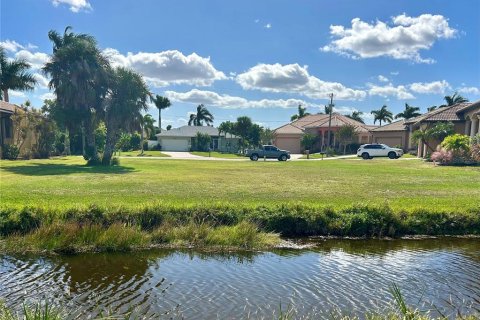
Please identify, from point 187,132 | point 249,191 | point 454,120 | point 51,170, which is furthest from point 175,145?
point 249,191

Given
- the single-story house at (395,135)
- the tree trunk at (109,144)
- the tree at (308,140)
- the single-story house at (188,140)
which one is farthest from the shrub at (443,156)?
the single-story house at (188,140)

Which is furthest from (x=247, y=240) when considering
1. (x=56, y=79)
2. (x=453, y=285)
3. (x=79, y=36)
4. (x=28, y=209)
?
(x=79, y=36)

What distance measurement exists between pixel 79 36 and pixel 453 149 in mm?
31803

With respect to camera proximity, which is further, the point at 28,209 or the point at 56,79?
the point at 56,79

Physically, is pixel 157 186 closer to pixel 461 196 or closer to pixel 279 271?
pixel 279 271

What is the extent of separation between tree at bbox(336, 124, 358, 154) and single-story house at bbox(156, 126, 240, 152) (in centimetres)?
2179

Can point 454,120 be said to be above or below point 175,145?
above

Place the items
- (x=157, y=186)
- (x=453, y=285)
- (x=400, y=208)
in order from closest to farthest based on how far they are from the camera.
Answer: (x=453, y=285) < (x=400, y=208) < (x=157, y=186)

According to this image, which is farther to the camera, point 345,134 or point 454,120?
point 345,134

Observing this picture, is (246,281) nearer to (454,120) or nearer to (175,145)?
(454,120)

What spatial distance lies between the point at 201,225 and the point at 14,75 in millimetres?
30857

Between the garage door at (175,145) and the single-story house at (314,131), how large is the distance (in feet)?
58.3

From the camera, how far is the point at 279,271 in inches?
340

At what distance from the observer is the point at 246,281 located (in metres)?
7.93
